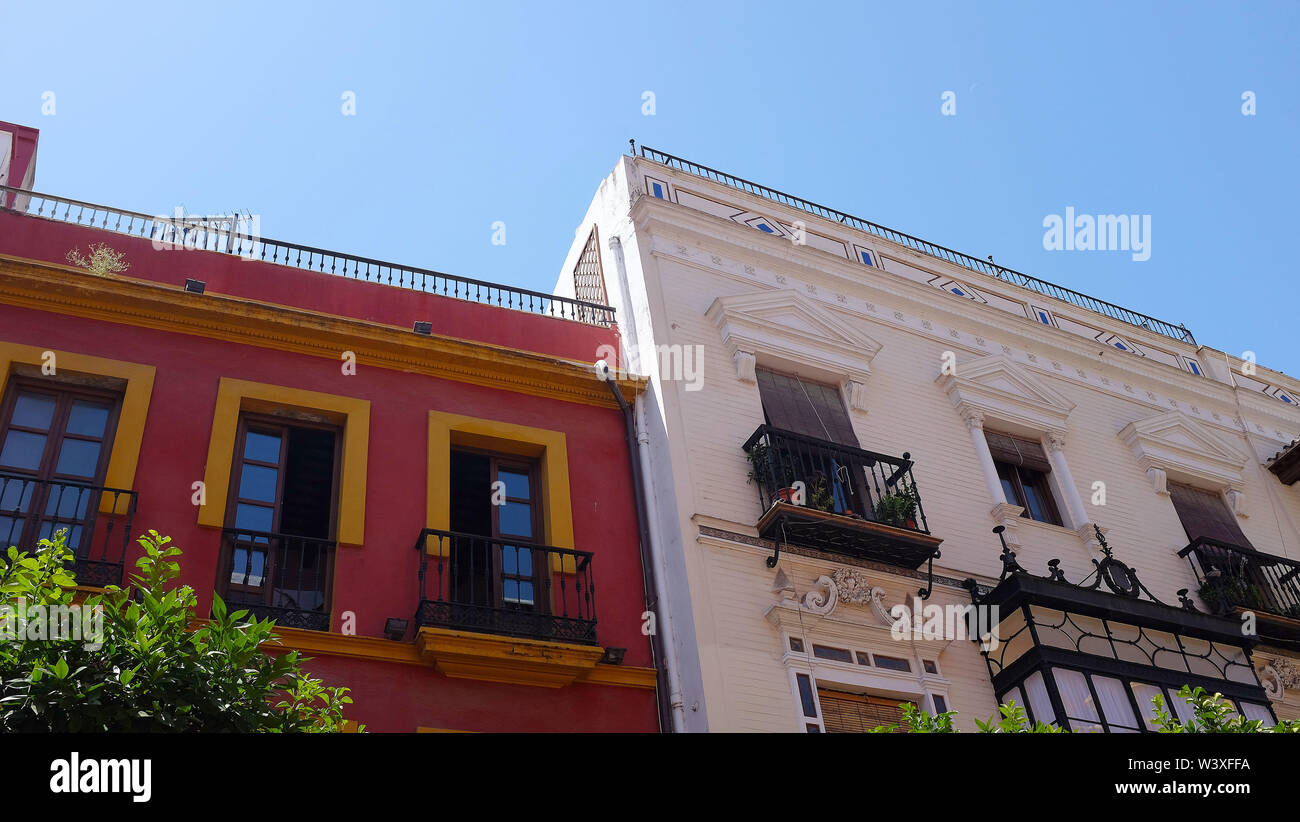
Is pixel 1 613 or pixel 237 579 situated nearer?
pixel 1 613

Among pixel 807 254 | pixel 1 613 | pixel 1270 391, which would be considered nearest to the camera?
pixel 1 613

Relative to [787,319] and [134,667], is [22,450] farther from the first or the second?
[787,319]

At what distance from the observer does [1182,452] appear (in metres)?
15.1

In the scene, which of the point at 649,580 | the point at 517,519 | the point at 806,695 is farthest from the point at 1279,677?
the point at 517,519

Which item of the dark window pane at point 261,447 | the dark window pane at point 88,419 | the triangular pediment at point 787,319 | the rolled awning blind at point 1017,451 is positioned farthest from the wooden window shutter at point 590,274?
the dark window pane at point 88,419

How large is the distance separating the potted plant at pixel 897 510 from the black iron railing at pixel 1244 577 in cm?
410

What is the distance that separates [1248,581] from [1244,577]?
7 cm

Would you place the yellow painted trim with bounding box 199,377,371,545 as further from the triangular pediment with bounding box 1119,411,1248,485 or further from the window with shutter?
the triangular pediment with bounding box 1119,411,1248,485

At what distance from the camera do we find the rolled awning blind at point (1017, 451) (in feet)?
45.4

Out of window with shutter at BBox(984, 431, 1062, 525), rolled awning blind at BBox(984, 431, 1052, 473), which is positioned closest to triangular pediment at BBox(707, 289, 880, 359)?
rolled awning blind at BBox(984, 431, 1052, 473)
